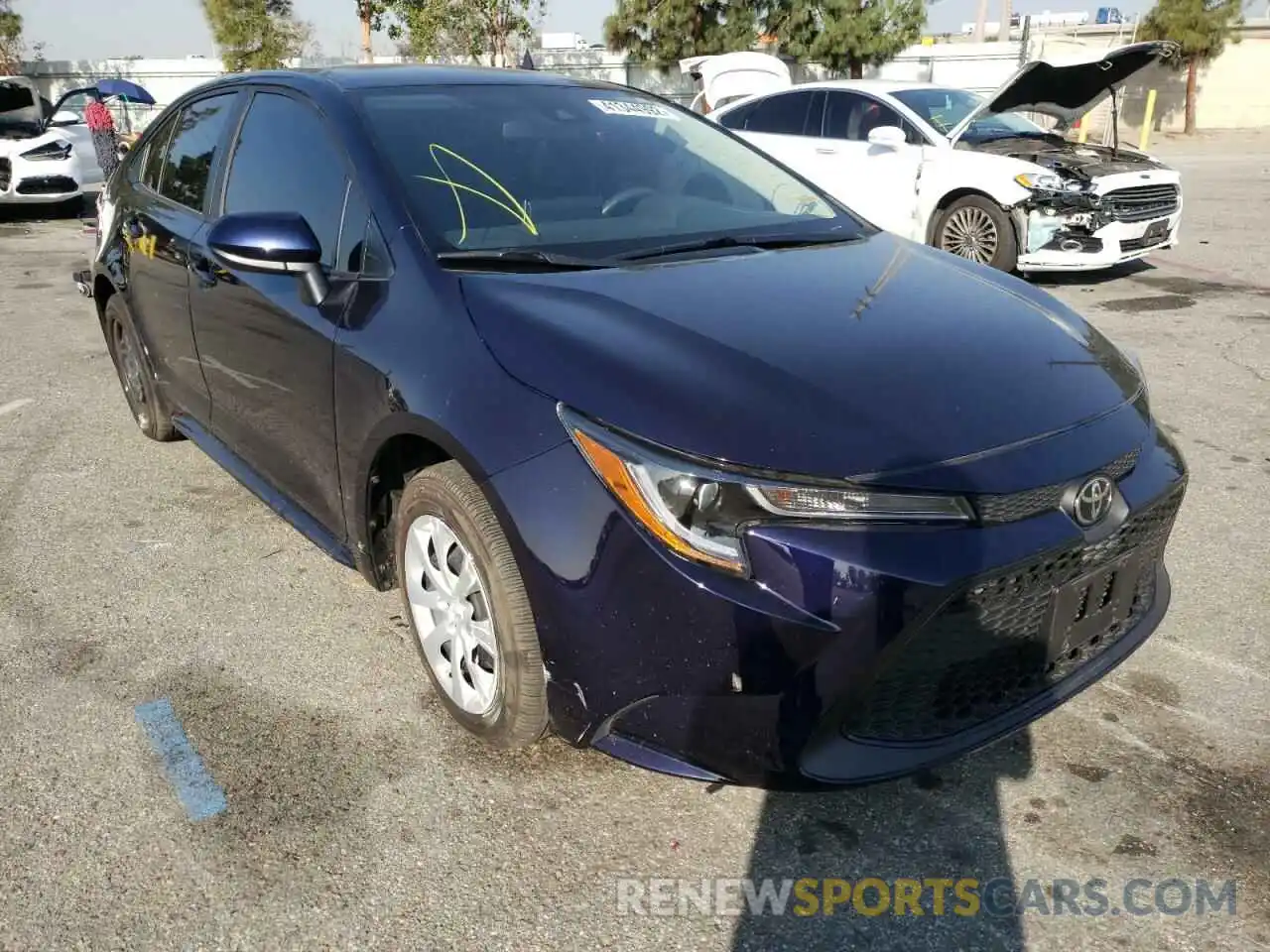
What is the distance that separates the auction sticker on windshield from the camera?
3436 millimetres

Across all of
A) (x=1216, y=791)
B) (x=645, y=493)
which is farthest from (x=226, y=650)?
(x=1216, y=791)

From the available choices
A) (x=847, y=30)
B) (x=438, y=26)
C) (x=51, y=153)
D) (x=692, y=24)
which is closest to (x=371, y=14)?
(x=438, y=26)

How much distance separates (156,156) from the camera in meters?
4.30

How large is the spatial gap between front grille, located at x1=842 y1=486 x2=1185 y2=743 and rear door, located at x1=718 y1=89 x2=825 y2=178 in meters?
7.31

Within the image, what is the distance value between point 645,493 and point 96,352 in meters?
5.87

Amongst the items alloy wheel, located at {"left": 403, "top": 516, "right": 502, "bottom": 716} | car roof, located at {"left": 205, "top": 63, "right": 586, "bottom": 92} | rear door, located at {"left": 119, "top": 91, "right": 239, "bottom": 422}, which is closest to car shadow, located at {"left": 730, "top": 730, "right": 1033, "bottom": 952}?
alloy wheel, located at {"left": 403, "top": 516, "right": 502, "bottom": 716}

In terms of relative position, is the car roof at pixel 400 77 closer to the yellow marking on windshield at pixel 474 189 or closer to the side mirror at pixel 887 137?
the yellow marking on windshield at pixel 474 189

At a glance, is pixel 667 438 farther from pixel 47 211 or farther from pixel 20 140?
pixel 47 211

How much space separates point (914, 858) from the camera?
217 cm

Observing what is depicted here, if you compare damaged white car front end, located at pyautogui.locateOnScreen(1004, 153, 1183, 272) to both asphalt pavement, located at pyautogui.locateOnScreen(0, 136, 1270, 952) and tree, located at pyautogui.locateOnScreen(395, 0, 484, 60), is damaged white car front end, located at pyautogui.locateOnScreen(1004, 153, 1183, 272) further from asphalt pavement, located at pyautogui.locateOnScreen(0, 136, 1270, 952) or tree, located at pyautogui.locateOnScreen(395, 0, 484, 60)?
tree, located at pyautogui.locateOnScreen(395, 0, 484, 60)

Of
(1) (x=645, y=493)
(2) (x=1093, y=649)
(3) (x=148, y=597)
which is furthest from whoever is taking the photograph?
(3) (x=148, y=597)

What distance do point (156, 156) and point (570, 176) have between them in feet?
7.46

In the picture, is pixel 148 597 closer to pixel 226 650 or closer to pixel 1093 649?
pixel 226 650

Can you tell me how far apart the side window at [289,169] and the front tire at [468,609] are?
2.61ft
